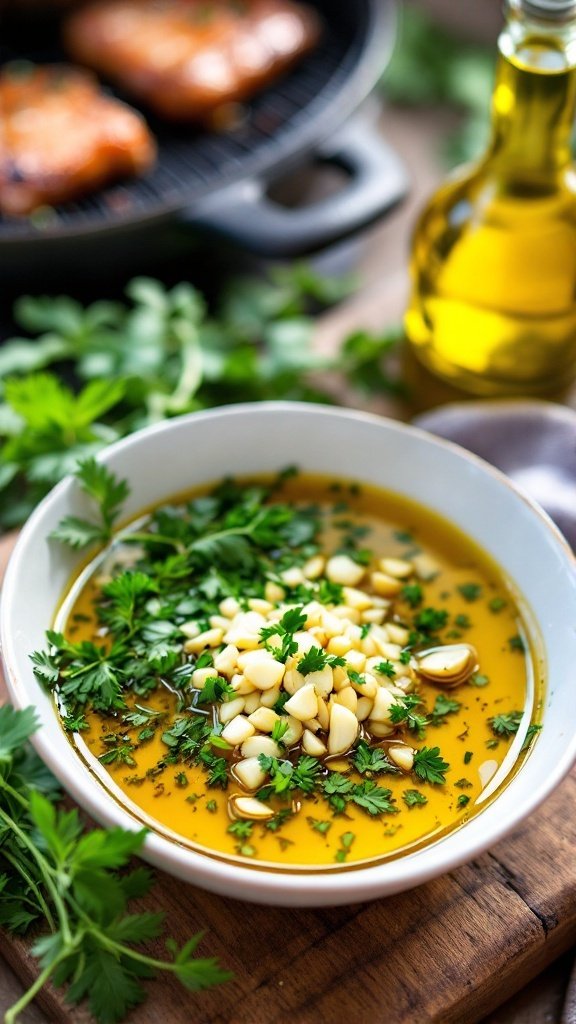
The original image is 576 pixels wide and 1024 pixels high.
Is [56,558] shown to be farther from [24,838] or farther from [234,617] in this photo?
[24,838]

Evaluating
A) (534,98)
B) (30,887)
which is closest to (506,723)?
(30,887)

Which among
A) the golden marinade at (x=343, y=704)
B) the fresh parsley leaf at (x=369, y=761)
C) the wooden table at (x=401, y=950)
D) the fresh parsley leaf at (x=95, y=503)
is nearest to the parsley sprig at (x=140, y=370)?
the fresh parsley leaf at (x=95, y=503)

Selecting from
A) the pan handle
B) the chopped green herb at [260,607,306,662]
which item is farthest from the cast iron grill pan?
the chopped green herb at [260,607,306,662]

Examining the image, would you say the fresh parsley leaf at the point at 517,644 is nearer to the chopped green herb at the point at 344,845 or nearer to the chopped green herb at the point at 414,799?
the chopped green herb at the point at 414,799

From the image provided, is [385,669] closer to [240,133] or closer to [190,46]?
[240,133]

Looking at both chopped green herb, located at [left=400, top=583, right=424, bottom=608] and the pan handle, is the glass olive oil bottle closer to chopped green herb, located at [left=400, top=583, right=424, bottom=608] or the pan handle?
the pan handle

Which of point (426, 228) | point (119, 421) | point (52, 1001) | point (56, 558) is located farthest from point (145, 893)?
point (426, 228)
